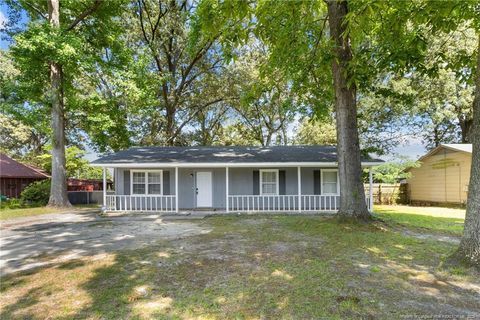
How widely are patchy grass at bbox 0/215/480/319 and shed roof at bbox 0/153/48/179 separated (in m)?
18.8

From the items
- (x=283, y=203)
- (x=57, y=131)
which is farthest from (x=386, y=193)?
(x=57, y=131)

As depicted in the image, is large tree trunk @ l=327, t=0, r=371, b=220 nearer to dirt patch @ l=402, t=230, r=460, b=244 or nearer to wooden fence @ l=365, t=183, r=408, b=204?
dirt patch @ l=402, t=230, r=460, b=244

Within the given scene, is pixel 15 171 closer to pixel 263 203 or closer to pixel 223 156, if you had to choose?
pixel 223 156

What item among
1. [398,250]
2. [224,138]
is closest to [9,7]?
[224,138]

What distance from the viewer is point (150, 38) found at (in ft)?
75.1

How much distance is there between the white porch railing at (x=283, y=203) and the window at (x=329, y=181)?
1.37 ft

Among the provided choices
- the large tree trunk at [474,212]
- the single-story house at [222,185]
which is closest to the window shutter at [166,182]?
the single-story house at [222,185]

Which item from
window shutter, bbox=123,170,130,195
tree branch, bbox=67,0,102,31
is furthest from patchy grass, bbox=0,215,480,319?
tree branch, bbox=67,0,102,31

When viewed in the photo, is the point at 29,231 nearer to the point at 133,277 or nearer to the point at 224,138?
the point at 133,277

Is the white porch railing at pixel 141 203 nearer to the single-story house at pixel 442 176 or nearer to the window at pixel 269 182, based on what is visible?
the window at pixel 269 182

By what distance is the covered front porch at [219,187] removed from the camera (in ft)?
45.5

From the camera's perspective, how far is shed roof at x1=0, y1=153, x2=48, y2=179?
65.6 ft

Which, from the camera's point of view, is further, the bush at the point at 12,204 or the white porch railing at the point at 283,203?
the bush at the point at 12,204

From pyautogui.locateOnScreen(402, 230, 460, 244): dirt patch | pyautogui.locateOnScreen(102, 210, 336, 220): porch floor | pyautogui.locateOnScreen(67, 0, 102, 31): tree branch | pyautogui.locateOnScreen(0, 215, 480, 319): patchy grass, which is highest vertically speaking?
pyautogui.locateOnScreen(67, 0, 102, 31): tree branch
